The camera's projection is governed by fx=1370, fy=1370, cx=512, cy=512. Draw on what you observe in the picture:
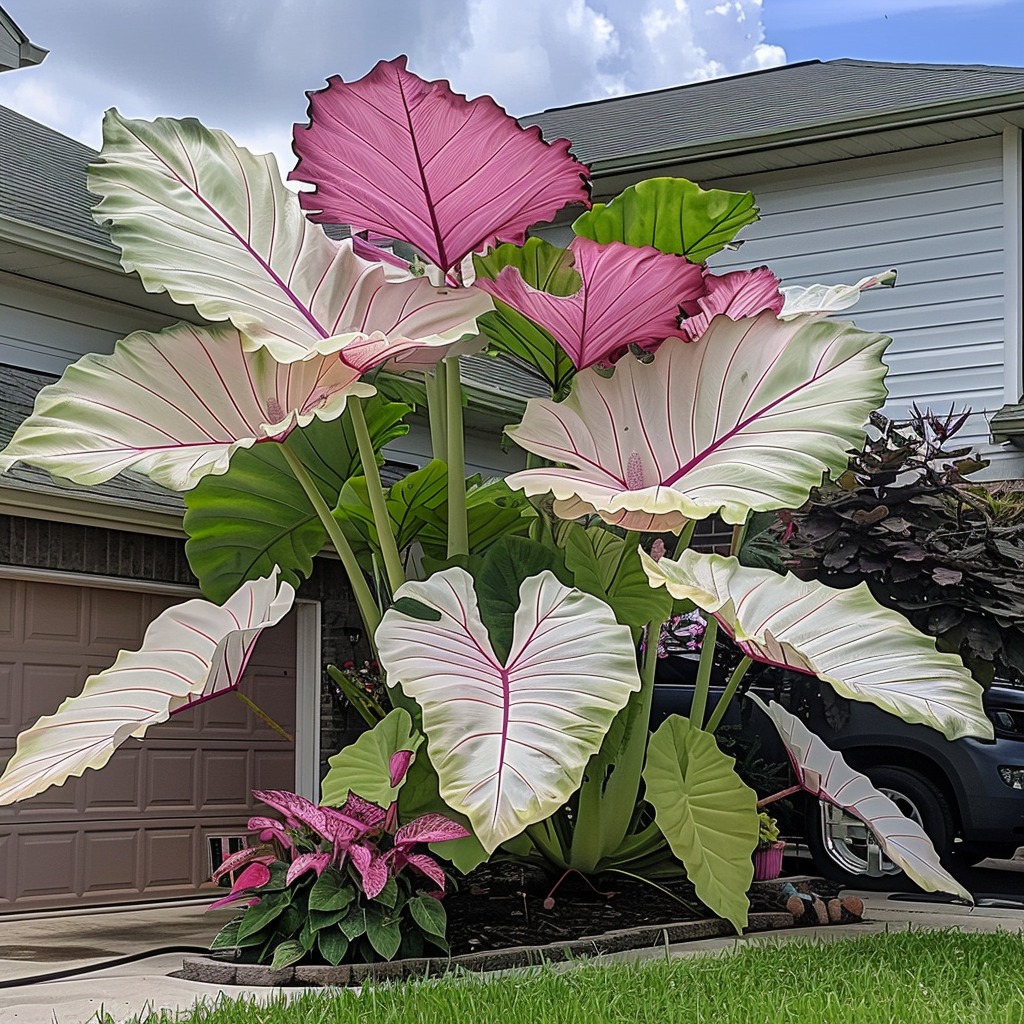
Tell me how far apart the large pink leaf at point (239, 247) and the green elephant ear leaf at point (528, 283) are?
1.52 ft

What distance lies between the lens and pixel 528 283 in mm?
5574

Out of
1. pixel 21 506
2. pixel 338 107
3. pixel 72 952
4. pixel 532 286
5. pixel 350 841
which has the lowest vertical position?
pixel 72 952

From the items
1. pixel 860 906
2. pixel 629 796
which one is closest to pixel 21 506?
pixel 629 796

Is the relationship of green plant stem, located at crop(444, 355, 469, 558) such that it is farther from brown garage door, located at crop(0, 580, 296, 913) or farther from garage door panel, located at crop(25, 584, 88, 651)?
garage door panel, located at crop(25, 584, 88, 651)

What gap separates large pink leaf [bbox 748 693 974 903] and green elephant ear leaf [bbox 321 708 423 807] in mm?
1862

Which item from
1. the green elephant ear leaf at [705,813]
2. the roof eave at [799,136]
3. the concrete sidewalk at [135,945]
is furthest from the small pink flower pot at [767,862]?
the roof eave at [799,136]

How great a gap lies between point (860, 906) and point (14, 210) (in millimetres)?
5595

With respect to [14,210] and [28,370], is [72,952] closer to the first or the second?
[28,370]

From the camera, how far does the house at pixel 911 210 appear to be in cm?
995

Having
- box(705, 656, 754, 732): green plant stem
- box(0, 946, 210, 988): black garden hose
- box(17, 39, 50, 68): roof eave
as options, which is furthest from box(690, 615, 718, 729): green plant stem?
box(17, 39, 50, 68): roof eave

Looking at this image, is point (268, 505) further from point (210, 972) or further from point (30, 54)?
point (30, 54)

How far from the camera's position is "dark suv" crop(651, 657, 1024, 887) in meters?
7.36

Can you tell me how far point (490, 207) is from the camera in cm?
511

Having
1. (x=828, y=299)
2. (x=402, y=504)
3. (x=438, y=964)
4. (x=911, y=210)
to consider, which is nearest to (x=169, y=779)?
(x=402, y=504)
